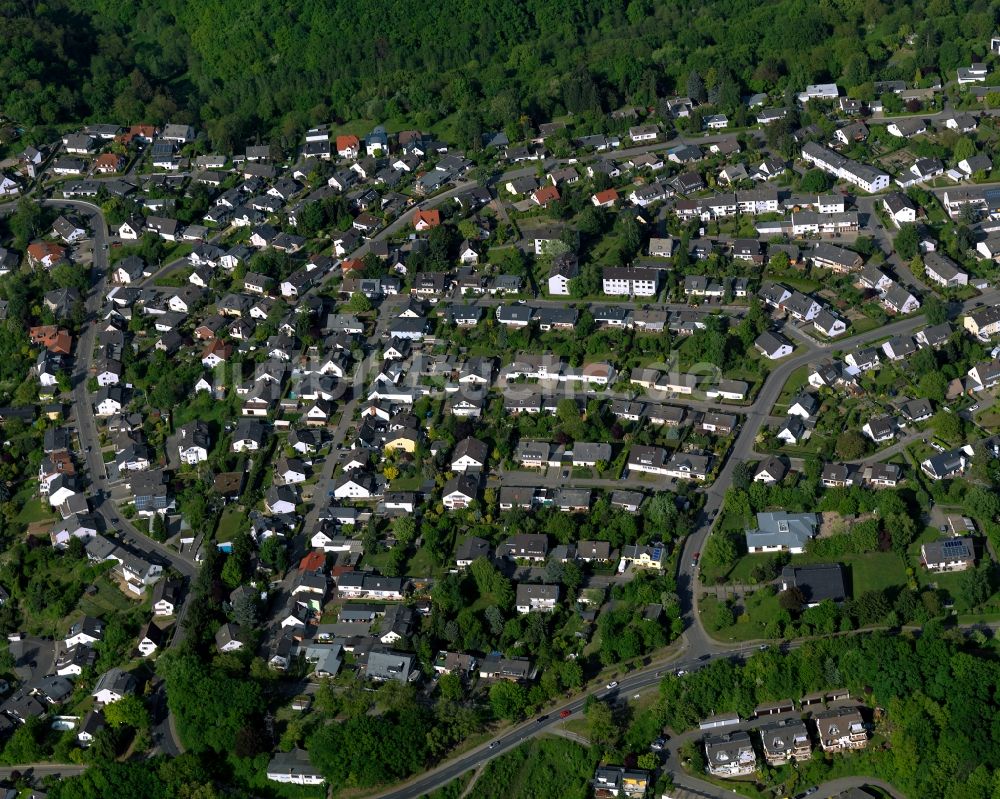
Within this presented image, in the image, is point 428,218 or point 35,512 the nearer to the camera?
point 35,512

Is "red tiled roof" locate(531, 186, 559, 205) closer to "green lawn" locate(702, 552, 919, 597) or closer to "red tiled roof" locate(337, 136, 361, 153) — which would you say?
"red tiled roof" locate(337, 136, 361, 153)

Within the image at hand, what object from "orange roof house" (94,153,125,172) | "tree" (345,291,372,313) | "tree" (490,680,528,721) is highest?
"orange roof house" (94,153,125,172)

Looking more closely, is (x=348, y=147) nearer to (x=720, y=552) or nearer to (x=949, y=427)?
(x=720, y=552)

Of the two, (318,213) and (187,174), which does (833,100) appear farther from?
(187,174)

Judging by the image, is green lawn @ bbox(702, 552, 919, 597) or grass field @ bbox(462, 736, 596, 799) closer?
grass field @ bbox(462, 736, 596, 799)

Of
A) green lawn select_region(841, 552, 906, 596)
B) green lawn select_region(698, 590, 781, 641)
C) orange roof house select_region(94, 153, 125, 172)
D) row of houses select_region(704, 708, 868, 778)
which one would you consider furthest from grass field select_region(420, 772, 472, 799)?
orange roof house select_region(94, 153, 125, 172)

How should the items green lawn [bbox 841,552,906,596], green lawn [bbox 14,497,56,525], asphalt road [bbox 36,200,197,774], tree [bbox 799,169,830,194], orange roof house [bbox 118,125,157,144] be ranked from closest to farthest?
asphalt road [bbox 36,200,197,774] < green lawn [bbox 841,552,906,596] < green lawn [bbox 14,497,56,525] < tree [bbox 799,169,830,194] < orange roof house [bbox 118,125,157,144]

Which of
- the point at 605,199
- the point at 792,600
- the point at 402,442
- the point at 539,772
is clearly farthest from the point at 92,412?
the point at 792,600
